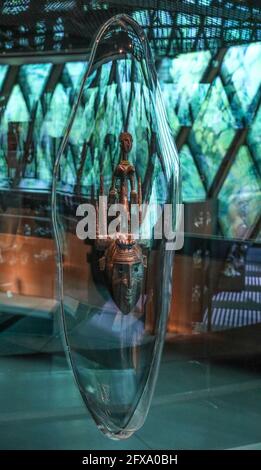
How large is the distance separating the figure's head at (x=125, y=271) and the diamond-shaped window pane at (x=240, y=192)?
15.6 ft

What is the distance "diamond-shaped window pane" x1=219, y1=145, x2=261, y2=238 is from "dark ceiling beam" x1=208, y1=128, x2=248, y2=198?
45mm

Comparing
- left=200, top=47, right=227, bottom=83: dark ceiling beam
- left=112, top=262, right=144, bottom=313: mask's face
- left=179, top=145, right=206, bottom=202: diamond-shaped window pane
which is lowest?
left=112, top=262, right=144, bottom=313: mask's face

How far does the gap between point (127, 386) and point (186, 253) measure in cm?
327

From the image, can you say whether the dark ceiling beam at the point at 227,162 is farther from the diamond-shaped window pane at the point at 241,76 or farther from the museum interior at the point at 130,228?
the diamond-shaped window pane at the point at 241,76

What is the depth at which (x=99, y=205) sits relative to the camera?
1872 millimetres

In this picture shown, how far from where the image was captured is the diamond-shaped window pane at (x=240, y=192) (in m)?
6.62

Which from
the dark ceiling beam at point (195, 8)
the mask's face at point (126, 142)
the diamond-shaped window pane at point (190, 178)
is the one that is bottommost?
the mask's face at point (126, 142)

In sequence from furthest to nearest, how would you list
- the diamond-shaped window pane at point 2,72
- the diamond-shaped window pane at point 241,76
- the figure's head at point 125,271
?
the diamond-shaped window pane at point 241,76 < the diamond-shaped window pane at point 2,72 < the figure's head at point 125,271

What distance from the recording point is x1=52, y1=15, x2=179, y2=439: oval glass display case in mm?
1841

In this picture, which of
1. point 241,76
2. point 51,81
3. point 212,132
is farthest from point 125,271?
point 212,132

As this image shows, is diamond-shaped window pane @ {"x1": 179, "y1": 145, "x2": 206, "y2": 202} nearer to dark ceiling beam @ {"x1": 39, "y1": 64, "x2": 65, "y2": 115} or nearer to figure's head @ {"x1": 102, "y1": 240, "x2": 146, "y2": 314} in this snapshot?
dark ceiling beam @ {"x1": 39, "y1": 64, "x2": 65, "y2": 115}

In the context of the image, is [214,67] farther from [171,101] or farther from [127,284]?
[127,284]

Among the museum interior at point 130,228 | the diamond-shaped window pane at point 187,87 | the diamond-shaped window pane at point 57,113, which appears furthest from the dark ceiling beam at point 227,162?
the diamond-shaped window pane at point 57,113

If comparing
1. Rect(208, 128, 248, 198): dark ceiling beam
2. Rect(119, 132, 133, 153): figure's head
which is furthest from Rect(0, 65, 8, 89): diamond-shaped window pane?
Rect(119, 132, 133, 153): figure's head
